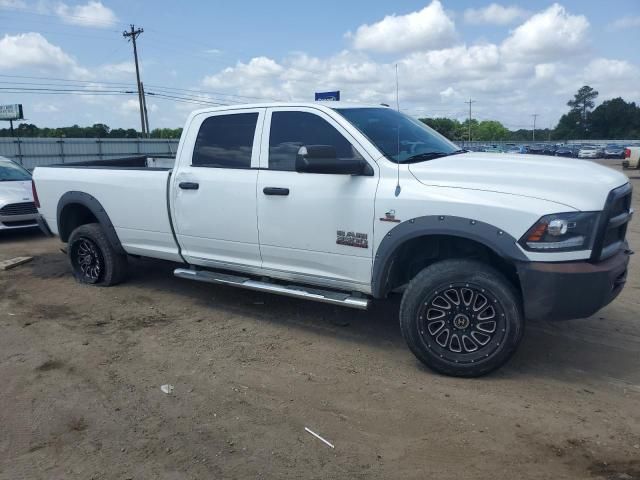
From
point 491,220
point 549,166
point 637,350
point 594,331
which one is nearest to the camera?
point 491,220

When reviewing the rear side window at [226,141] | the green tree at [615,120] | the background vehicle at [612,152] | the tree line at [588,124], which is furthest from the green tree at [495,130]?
the rear side window at [226,141]

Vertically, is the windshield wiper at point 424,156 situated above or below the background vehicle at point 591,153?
above

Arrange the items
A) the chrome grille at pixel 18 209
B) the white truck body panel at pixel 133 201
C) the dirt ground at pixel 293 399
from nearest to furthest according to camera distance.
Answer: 1. the dirt ground at pixel 293 399
2. the white truck body panel at pixel 133 201
3. the chrome grille at pixel 18 209

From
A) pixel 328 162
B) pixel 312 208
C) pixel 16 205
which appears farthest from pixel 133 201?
pixel 16 205

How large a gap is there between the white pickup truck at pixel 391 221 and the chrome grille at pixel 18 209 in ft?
16.4

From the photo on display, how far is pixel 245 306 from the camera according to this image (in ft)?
19.9

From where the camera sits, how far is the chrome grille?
33.0ft

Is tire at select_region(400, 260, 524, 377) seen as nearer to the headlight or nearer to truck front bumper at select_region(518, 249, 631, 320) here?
truck front bumper at select_region(518, 249, 631, 320)

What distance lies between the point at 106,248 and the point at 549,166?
15.7 ft

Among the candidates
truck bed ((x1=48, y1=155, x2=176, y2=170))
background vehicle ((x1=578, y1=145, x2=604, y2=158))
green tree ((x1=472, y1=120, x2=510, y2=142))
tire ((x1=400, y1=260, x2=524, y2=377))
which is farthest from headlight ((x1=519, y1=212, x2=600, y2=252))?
green tree ((x1=472, y1=120, x2=510, y2=142))

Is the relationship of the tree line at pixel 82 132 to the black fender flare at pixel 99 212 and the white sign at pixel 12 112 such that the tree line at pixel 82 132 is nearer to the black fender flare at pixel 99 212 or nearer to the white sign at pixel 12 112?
the white sign at pixel 12 112

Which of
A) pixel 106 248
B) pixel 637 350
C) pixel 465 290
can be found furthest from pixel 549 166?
pixel 106 248

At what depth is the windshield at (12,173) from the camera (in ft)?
36.3

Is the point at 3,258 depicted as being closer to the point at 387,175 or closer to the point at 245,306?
the point at 245,306
